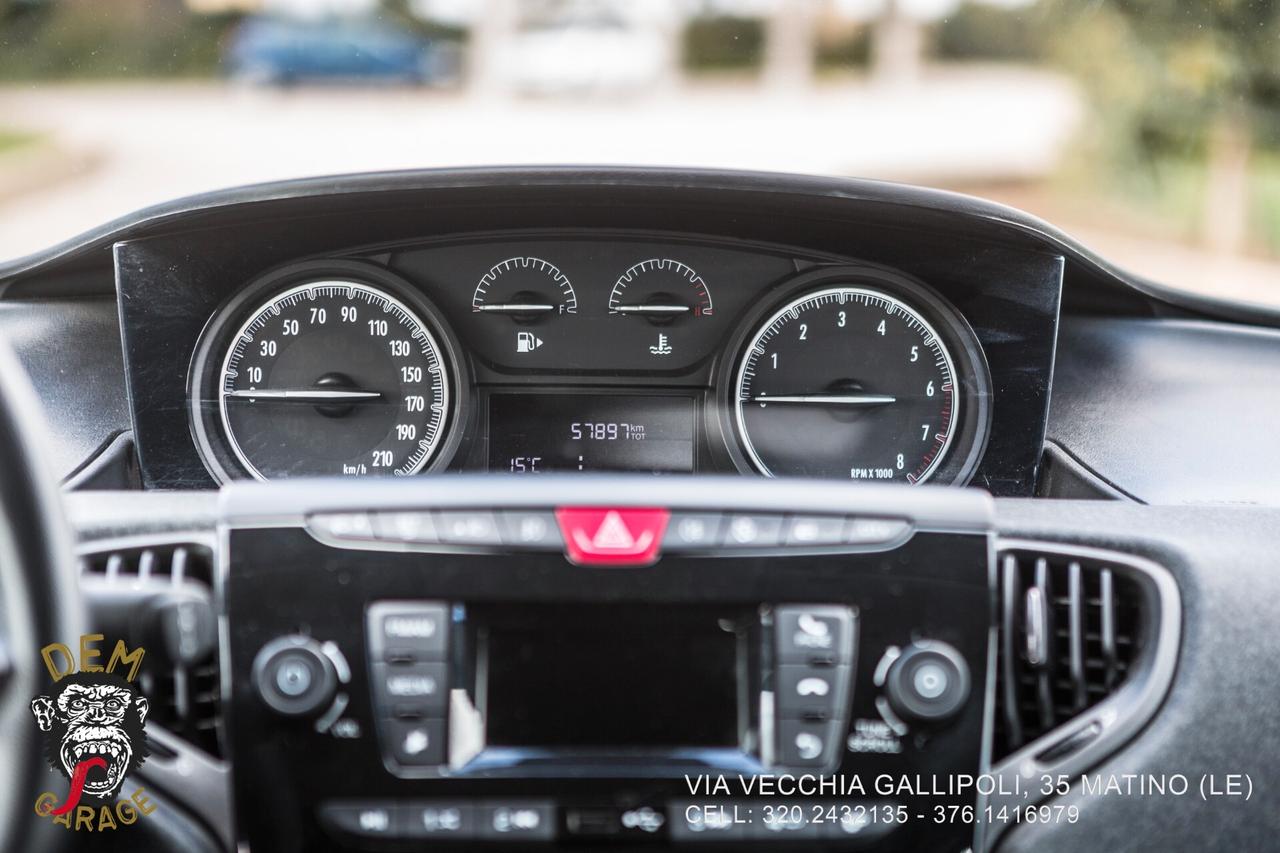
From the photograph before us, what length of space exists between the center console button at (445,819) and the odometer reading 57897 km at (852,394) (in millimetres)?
1565

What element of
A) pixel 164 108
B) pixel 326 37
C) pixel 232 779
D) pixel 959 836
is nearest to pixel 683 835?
pixel 959 836

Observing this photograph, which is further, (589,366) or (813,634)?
(589,366)

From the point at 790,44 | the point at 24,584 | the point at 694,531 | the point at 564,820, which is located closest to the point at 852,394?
the point at 694,531

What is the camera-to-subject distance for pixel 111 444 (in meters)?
3.21

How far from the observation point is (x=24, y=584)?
1.60 meters

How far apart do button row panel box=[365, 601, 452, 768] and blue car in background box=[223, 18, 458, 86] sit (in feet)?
42.7

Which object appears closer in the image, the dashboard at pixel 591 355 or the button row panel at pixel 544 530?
the button row panel at pixel 544 530

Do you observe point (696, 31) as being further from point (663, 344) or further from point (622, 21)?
point (663, 344)

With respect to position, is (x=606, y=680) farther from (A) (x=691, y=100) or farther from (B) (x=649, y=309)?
(A) (x=691, y=100)

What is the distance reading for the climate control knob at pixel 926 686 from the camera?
6.92 feet

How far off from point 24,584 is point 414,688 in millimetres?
648

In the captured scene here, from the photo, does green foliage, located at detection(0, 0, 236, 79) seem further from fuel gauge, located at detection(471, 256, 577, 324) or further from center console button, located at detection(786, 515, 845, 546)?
center console button, located at detection(786, 515, 845, 546)

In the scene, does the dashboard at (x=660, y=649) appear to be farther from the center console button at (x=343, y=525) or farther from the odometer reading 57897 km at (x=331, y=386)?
the odometer reading 57897 km at (x=331, y=386)

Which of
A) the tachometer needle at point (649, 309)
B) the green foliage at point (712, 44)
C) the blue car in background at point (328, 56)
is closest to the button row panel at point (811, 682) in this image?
the tachometer needle at point (649, 309)
